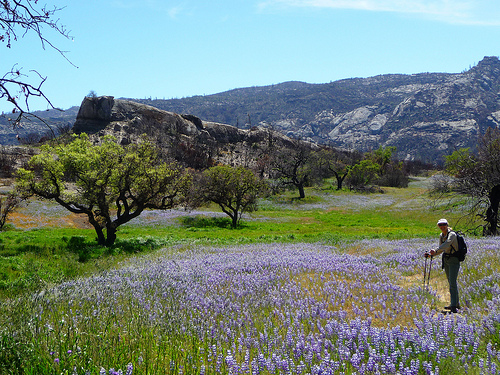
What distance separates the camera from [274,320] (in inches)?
257

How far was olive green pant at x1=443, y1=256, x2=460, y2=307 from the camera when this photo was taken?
7223 millimetres

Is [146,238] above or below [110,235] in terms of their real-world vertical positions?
below

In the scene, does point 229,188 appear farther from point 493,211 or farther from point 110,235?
point 493,211

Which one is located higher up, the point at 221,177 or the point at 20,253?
the point at 221,177

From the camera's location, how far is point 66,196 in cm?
2097

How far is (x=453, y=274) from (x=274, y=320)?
4.47 meters

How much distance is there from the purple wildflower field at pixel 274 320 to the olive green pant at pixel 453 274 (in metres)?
0.25

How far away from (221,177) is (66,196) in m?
20.2

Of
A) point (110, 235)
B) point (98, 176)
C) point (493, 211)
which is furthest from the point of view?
point (110, 235)

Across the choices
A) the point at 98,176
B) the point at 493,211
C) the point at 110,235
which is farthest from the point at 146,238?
the point at 493,211

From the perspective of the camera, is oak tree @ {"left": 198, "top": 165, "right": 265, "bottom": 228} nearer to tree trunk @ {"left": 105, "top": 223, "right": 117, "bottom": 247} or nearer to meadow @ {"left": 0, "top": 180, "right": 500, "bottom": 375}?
tree trunk @ {"left": 105, "top": 223, "right": 117, "bottom": 247}

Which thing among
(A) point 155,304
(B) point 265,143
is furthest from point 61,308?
Result: (B) point 265,143

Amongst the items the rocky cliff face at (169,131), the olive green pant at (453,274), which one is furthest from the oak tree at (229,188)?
the rocky cliff face at (169,131)

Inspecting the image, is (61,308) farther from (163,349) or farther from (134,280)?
(163,349)
